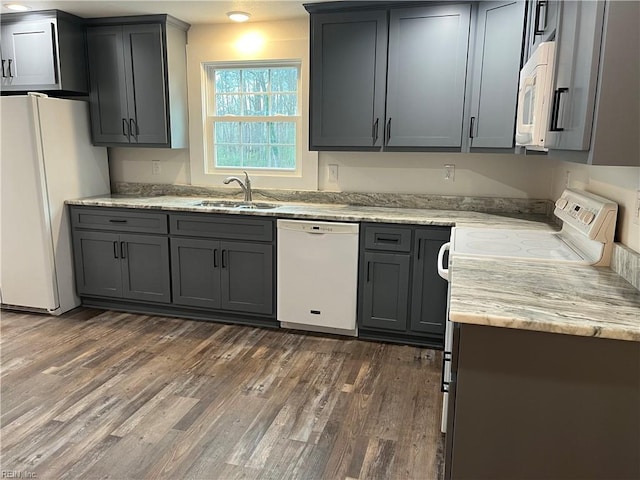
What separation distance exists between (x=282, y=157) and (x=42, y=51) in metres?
1.93

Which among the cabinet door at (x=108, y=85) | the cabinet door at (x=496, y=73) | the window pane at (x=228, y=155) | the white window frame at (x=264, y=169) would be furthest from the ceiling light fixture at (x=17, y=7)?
the cabinet door at (x=496, y=73)

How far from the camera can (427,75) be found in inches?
121

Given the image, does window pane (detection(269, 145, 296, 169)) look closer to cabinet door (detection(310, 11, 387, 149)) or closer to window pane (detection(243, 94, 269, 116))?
window pane (detection(243, 94, 269, 116))

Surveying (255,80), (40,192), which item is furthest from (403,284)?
(40,192)

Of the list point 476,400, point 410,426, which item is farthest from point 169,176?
point 476,400

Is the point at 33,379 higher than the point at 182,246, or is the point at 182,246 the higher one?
the point at 182,246

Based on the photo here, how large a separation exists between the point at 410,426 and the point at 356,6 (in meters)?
2.56

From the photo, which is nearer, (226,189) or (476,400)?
(476,400)

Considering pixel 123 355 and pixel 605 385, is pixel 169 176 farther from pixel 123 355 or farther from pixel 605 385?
pixel 605 385

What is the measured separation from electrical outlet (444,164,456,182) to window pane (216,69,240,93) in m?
1.78

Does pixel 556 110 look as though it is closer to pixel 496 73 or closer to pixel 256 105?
pixel 496 73

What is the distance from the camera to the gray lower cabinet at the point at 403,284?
301 centimetres

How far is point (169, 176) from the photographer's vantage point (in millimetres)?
4086

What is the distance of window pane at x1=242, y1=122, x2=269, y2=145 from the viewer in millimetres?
3871
